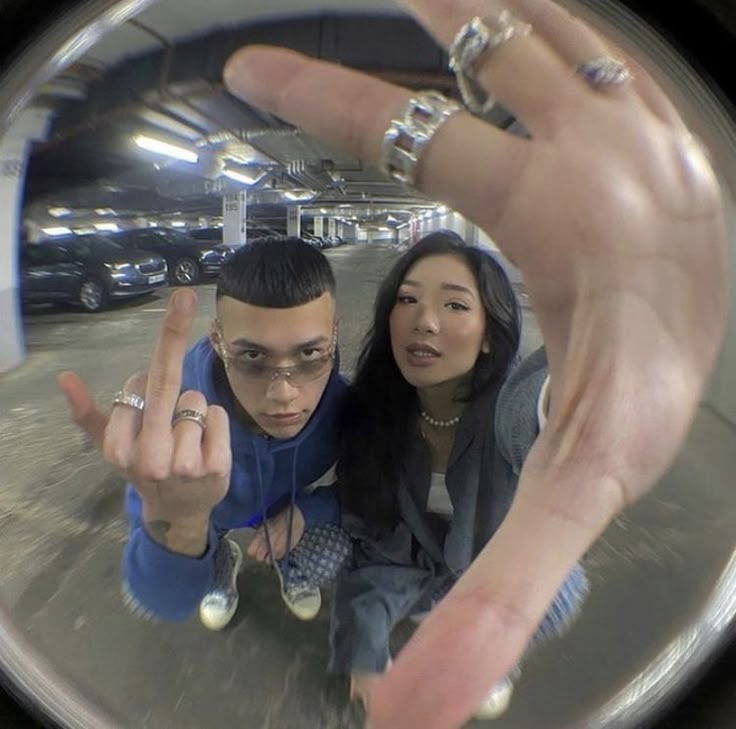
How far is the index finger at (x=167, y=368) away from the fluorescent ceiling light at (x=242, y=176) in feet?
0.31

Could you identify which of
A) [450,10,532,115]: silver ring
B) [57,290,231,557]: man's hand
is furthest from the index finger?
[450,10,532,115]: silver ring

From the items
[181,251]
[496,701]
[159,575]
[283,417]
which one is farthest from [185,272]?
[496,701]

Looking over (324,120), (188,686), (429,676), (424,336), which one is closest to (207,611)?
(188,686)

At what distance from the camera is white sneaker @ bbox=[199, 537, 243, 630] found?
26.2 inches

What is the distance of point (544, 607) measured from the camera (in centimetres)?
63

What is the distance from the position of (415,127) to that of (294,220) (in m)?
0.10

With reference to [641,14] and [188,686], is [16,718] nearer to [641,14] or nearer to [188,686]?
[188,686]

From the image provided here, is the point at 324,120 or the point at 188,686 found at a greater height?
the point at 324,120

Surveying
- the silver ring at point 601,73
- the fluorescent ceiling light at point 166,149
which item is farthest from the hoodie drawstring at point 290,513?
the silver ring at point 601,73

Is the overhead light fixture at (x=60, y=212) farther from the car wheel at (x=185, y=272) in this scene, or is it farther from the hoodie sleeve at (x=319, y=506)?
the hoodie sleeve at (x=319, y=506)

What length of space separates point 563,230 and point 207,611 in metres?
0.40

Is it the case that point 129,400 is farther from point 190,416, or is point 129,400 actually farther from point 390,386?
point 390,386

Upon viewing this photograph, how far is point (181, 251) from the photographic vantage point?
1.96 ft

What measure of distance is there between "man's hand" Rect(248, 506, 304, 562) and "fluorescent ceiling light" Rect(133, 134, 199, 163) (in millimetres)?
274
